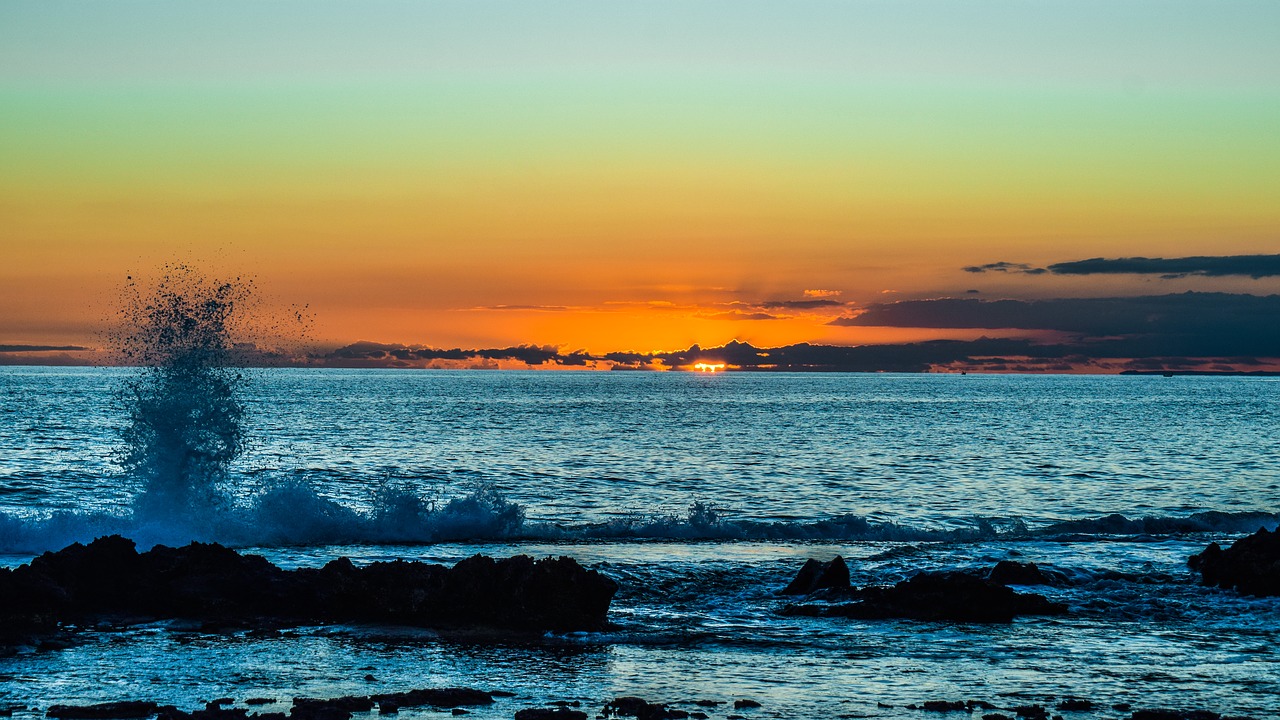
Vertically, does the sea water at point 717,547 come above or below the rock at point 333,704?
below

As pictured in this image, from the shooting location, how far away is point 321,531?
29.7 metres

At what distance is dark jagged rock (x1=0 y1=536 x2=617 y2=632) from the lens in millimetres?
18078

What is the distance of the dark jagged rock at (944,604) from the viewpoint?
1878 centimetres

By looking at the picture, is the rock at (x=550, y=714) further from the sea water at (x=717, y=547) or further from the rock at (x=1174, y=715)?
the rock at (x=1174, y=715)

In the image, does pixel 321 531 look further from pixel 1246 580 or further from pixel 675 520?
pixel 1246 580

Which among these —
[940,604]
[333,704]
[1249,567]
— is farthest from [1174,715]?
[1249,567]

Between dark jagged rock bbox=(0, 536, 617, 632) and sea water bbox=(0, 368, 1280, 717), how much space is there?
2.49 feet

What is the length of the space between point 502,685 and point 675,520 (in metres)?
18.1

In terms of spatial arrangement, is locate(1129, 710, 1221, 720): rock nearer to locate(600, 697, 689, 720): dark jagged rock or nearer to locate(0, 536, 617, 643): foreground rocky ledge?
locate(600, 697, 689, 720): dark jagged rock

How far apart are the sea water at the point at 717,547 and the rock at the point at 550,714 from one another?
0.38 meters

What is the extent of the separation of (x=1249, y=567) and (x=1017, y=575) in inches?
172

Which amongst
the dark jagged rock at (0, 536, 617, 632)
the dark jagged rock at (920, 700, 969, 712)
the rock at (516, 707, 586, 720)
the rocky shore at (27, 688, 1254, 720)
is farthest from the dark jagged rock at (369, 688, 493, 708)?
the dark jagged rock at (920, 700, 969, 712)

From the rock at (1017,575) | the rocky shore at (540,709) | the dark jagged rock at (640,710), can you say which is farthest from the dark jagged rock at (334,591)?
the rock at (1017,575)

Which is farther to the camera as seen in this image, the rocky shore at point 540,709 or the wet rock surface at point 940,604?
the wet rock surface at point 940,604
